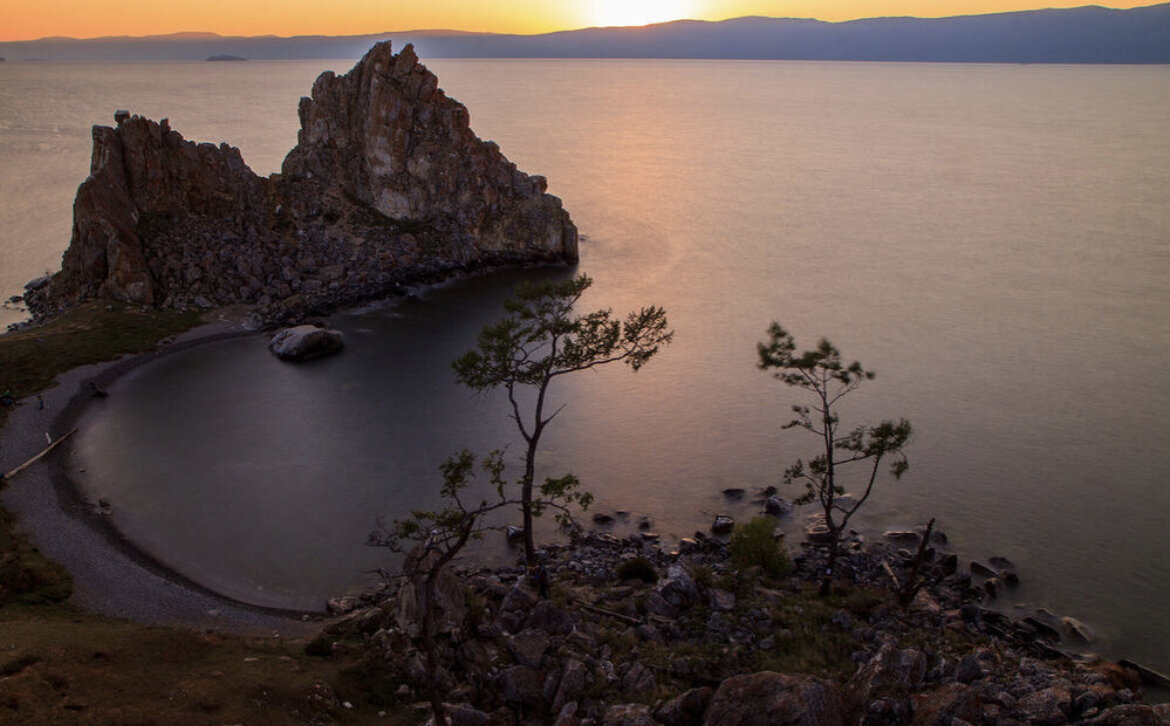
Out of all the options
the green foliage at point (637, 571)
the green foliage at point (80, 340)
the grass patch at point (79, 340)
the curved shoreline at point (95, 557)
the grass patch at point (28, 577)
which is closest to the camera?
the grass patch at point (28, 577)

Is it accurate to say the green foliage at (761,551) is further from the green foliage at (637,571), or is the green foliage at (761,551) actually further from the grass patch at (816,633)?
the green foliage at (637,571)

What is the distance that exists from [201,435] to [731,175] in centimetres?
12816

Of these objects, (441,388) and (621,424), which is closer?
(621,424)

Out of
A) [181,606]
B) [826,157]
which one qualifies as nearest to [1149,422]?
[181,606]

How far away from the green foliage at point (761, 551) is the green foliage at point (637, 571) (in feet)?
15.3

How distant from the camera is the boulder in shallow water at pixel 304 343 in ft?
243

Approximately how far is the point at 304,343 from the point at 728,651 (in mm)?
54004

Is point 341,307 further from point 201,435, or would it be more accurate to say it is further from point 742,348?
point 742,348

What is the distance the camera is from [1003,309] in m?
86.6

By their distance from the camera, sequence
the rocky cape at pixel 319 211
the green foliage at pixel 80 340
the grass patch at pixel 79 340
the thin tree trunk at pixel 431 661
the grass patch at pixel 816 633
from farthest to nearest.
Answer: the rocky cape at pixel 319 211 < the green foliage at pixel 80 340 < the grass patch at pixel 79 340 < the grass patch at pixel 816 633 < the thin tree trunk at pixel 431 661

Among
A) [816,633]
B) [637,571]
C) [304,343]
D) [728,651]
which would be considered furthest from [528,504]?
[304,343]

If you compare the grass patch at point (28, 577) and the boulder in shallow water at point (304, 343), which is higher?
the boulder in shallow water at point (304, 343)

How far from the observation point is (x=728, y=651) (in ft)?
107

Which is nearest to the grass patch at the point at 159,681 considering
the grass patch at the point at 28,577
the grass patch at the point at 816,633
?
the grass patch at the point at 28,577
